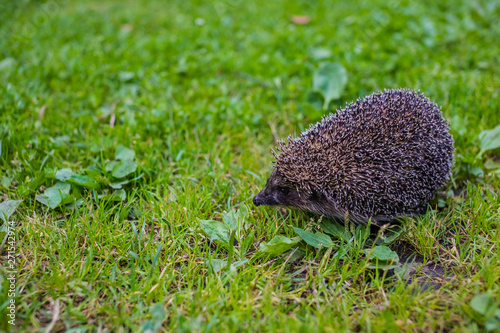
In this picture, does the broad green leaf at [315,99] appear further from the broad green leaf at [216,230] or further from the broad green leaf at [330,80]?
the broad green leaf at [216,230]

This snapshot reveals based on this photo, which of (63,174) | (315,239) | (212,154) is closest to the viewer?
(315,239)

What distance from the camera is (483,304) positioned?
271cm

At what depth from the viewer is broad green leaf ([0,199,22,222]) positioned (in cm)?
357

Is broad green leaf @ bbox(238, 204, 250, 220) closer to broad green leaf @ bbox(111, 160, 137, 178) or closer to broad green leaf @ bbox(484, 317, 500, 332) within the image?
broad green leaf @ bbox(111, 160, 137, 178)

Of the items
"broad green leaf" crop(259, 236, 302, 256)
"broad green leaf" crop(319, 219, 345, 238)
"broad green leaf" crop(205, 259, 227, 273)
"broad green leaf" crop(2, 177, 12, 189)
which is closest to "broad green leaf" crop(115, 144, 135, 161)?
"broad green leaf" crop(2, 177, 12, 189)

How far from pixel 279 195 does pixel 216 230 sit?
722 mm

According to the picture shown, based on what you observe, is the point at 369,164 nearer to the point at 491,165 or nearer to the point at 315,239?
the point at 315,239

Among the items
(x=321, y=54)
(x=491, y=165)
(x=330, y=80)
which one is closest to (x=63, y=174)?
(x=330, y=80)

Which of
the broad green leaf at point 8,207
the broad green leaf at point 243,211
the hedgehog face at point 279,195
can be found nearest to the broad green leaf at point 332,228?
the hedgehog face at point 279,195

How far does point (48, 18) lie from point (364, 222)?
7121 millimetres

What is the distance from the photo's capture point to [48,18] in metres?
7.67

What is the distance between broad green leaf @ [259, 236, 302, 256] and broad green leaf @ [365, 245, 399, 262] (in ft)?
2.07

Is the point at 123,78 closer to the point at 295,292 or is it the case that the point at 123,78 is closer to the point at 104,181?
the point at 104,181

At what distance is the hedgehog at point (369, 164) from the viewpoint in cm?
362
